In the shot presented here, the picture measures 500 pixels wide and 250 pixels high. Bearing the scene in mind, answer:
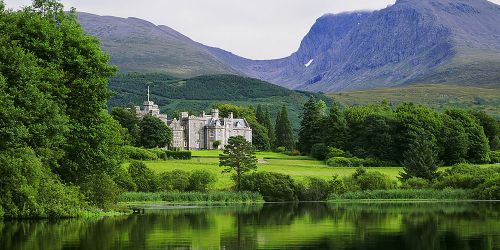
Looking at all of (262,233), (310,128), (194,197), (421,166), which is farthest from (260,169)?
(262,233)

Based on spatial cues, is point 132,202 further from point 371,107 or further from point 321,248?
point 371,107

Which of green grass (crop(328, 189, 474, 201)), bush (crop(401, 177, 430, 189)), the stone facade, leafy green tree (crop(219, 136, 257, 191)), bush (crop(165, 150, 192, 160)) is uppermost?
the stone facade

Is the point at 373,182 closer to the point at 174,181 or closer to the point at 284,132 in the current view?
the point at 174,181

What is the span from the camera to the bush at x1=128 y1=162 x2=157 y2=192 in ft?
224

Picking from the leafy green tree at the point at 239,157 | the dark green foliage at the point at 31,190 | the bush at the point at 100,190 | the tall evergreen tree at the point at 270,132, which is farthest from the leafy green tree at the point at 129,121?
the dark green foliage at the point at 31,190

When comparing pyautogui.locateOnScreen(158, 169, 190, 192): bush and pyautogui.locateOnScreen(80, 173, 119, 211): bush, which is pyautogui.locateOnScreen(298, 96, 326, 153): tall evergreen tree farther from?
pyautogui.locateOnScreen(80, 173, 119, 211): bush

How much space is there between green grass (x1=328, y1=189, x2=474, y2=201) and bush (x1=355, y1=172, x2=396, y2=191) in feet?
6.28

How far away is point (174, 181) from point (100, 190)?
22.2 metres

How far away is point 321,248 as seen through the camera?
85.0 ft

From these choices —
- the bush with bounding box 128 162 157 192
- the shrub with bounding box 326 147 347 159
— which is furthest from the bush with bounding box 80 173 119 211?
the shrub with bounding box 326 147 347 159

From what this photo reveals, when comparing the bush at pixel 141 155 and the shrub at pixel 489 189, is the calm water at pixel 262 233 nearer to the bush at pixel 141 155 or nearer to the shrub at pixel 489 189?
the shrub at pixel 489 189

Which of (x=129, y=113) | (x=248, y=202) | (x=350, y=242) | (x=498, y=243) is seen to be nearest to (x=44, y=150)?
(x=350, y=242)

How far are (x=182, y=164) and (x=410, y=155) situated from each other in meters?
27.6

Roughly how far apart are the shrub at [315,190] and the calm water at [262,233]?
29.5 meters
